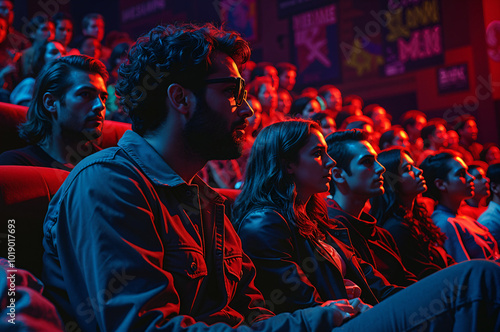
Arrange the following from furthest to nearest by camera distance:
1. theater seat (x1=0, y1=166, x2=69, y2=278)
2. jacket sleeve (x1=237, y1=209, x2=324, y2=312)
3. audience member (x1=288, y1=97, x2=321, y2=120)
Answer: audience member (x1=288, y1=97, x2=321, y2=120) → jacket sleeve (x1=237, y1=209, x2=324, y2=312) → theater seat (x1=0, y1=166, x2=69, y2=278)

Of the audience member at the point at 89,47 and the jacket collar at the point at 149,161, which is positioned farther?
the audience member at the point at 89,47

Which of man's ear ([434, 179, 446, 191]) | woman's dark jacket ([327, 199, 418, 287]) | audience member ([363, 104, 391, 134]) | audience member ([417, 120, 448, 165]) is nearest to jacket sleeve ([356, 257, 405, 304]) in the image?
woman's dark jacket ([327, 199, 418, 287])

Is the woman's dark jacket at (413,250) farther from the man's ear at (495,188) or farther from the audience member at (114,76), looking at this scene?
the audience member at (114,76)

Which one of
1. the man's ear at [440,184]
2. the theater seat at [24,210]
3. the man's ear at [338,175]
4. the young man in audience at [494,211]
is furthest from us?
the young man in audience at [494,211]

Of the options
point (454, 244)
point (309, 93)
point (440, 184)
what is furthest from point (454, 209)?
point (309, 93)

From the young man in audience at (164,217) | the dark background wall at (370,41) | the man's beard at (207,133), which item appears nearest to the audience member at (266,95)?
the young man in audience at (164,217)

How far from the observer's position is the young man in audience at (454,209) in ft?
9.07

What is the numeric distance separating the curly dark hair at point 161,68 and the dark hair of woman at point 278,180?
625 millimetres

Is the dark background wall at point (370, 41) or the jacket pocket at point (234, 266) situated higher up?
the dark background wall at point (370, 41)

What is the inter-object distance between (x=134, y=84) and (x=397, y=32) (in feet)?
24.6

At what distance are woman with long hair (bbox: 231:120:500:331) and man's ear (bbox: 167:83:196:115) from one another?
33cm

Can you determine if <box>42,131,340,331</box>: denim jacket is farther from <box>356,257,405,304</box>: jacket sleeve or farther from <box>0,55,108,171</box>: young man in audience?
<box>0,55,108,171</box>: young man in audience

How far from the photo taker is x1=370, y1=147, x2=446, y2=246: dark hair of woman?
2512mm

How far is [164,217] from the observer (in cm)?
94
